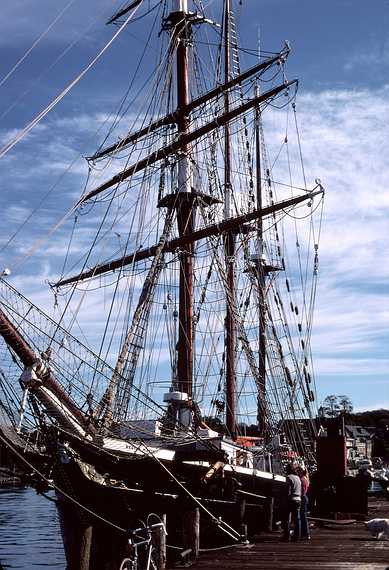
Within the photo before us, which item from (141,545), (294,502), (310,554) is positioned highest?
(294,502)

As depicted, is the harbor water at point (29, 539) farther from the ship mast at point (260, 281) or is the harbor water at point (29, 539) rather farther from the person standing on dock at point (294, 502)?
the ship mast at point (260, 281)

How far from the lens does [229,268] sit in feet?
134

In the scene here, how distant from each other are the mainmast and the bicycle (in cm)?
2026

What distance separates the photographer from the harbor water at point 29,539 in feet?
90.8

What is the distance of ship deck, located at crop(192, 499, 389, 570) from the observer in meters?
15.4

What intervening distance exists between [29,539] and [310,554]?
2129cm

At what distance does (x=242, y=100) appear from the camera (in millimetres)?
34719

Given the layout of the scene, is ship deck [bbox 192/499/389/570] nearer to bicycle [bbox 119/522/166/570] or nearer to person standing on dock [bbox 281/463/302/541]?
person standing on dock [bbox 281/463/302/541]

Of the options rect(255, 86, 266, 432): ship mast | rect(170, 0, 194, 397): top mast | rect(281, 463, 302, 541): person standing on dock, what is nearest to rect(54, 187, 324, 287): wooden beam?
rect(170, 0, 194, 397): top mast

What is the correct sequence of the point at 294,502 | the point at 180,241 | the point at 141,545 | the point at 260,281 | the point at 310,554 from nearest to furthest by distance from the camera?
1. the point at 141,545
2. the point at 310,554
3. the point at 294,502
4. the point at 180,241
5. the point at 260,281

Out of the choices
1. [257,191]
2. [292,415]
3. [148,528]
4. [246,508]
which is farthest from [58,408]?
[257,191]

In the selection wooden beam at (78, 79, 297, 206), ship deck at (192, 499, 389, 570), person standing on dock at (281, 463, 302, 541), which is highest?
wooden beam at (78, 79, 297, 206)

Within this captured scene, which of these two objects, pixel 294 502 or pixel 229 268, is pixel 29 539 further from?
pixel 294 502

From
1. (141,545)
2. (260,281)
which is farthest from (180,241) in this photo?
(141,545)
